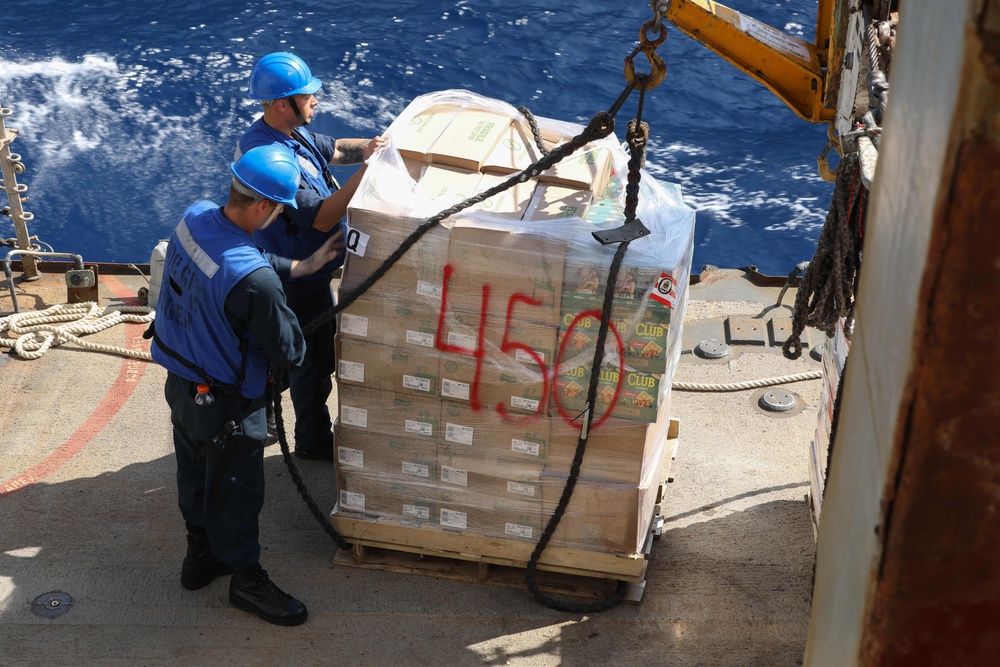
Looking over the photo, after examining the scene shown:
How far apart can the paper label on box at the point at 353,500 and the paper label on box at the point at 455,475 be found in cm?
46

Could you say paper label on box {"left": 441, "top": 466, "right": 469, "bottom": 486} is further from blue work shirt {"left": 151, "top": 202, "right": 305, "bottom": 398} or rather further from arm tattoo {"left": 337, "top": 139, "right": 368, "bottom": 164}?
arm tattoo {"left": 337, "top": 139, "right": 368, "bottom": 164}

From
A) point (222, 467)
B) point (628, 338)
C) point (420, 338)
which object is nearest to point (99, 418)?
point (222, 467)

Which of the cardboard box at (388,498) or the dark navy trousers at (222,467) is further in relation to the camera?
the cardboard box at (388,498)

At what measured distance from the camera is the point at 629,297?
4.11 meters

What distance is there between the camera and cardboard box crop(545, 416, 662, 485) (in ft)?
14.3

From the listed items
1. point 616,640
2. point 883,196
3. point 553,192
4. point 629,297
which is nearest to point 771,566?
point 616,640

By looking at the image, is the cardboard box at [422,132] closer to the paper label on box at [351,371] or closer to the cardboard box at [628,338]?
the paper label on box at [351,371]

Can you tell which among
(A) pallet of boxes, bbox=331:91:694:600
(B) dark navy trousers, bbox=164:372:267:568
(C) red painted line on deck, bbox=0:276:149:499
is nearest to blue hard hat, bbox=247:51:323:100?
(A) pallet of boxes, bbox=331:91:694:600

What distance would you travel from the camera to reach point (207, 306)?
163 inches

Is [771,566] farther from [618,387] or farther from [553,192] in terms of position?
[553,192]

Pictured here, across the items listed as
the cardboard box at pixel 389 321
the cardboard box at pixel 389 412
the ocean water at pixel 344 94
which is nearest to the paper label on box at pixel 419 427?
the cardboard box at pixel 389 412

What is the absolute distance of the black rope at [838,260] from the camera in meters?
3.68

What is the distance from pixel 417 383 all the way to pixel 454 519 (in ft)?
2.37

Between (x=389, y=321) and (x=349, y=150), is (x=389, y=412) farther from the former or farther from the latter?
(x=349, y=150)
